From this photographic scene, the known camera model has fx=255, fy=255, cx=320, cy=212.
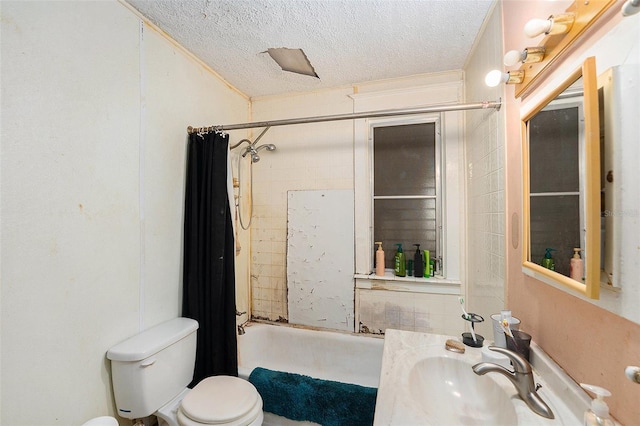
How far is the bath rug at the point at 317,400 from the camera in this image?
53.5 inches

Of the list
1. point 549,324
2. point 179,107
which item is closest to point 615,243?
point 549,324

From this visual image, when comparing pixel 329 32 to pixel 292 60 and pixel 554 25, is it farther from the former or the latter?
pixel 554 25

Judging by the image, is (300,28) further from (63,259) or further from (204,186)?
(63,259)

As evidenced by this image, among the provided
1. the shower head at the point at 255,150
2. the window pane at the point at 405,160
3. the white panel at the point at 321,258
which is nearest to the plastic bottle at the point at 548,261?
the window pane at the point at 405,160

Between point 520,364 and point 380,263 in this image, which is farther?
point 380,263

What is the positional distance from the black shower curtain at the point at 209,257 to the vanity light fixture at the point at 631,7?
5.57 ft

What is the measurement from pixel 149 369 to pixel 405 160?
81.5 inches

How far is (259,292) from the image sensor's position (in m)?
2.30

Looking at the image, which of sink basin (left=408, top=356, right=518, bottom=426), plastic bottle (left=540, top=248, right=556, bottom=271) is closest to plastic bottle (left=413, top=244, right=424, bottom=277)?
sink basin (left=408, top=356, right=518, bottom=426)

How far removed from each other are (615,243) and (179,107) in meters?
2.02

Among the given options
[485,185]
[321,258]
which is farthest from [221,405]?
[485,185]

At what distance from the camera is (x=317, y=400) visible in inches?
55.4

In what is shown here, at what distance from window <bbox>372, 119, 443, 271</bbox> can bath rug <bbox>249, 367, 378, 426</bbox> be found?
38.8 inches

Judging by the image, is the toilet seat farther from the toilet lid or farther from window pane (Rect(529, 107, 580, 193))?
window pane (Rect(529, 107, 580, 193))
